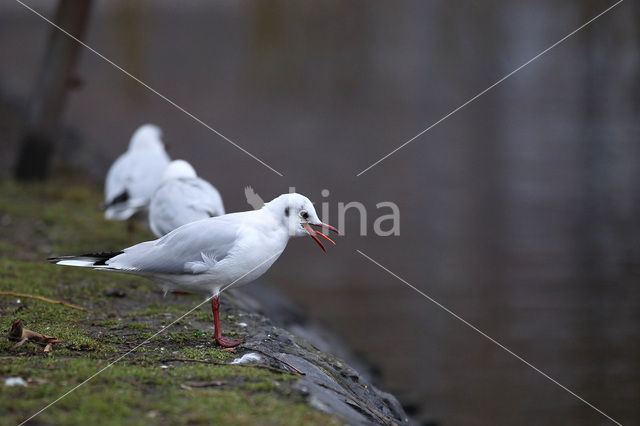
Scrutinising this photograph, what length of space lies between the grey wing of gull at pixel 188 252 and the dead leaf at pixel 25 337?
Answer: 0.50m

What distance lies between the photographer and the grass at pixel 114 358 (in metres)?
3.09

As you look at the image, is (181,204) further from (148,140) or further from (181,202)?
(148,140)

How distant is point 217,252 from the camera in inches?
167

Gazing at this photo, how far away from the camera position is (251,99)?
66.7 ft

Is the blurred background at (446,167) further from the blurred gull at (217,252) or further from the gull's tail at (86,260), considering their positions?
the gull's tail at (86,260)

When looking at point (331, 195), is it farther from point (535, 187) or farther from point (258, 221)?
point (258, 221)

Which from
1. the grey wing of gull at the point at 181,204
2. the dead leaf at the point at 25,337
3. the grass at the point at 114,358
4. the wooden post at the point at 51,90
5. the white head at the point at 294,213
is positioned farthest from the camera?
the wooden post at the point at 51,90

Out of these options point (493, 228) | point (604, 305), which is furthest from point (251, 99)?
point (604, 305)

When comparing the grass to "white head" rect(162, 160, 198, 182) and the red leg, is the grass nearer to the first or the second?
the red leg

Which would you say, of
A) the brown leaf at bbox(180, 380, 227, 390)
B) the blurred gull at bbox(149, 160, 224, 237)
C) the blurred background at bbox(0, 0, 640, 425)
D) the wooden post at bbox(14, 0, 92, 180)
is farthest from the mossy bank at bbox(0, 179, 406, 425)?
the wooden post at bbox(14, 0, 92, 180)

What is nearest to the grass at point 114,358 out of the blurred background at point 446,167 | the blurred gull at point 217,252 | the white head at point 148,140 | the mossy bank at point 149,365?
the mossy bank at point 149,365

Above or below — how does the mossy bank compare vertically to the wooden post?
below

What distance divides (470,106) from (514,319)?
12377mm

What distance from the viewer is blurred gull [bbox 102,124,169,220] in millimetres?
6672
